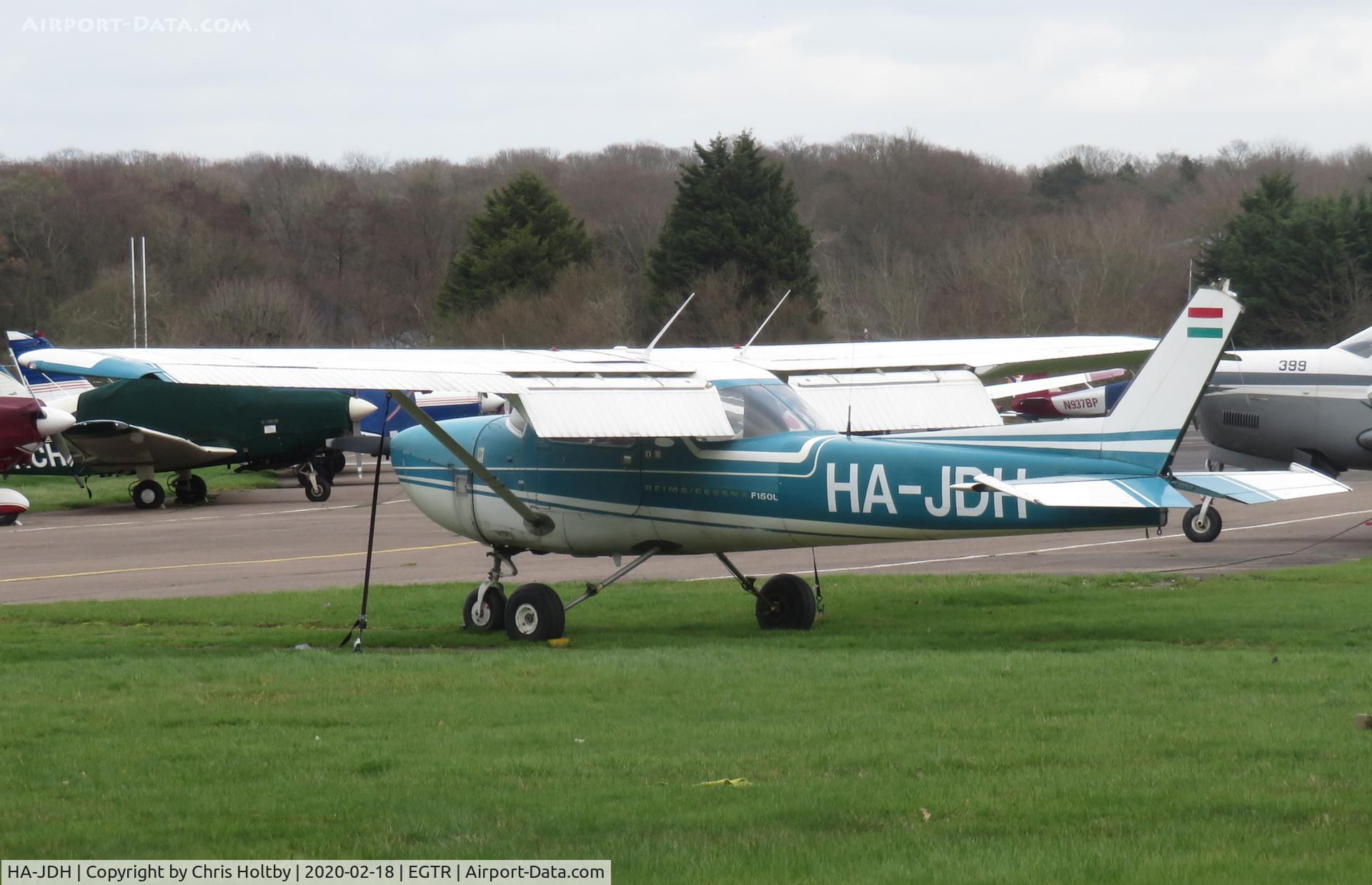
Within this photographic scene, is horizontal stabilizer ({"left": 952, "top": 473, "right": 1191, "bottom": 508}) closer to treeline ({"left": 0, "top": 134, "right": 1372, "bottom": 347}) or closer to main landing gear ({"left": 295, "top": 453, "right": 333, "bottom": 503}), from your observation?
main landing gear ({"left": 295, "top": 453, "right": 333, "bottom": 503})

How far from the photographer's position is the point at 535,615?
1259cm

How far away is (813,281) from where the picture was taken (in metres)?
62.9

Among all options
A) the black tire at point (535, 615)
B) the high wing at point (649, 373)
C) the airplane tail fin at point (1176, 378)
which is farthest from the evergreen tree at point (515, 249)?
the airplane tail fin at point (1176, 378)

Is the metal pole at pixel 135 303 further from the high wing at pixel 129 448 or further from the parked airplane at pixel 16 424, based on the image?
the parked airplane at pixel 16 424

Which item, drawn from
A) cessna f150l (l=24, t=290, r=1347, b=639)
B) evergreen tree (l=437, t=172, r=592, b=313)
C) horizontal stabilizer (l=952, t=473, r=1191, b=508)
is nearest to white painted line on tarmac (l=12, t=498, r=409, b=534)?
cessna f150l (l=24, t=290, r=1347, b=639)

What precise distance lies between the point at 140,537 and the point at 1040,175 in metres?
91.4

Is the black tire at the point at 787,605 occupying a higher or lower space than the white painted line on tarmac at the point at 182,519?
higher

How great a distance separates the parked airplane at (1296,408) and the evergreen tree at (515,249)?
1849 inches

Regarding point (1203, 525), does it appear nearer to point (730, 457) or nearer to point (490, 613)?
point (730, 457)

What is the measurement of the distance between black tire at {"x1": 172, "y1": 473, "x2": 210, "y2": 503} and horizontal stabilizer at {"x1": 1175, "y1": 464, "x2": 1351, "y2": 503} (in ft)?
76.6

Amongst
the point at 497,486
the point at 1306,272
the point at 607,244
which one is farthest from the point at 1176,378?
the point at 607,244

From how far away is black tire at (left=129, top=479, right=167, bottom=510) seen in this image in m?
29.6

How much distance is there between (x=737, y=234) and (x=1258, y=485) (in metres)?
51.8

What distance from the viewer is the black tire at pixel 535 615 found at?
12562 millimetres
